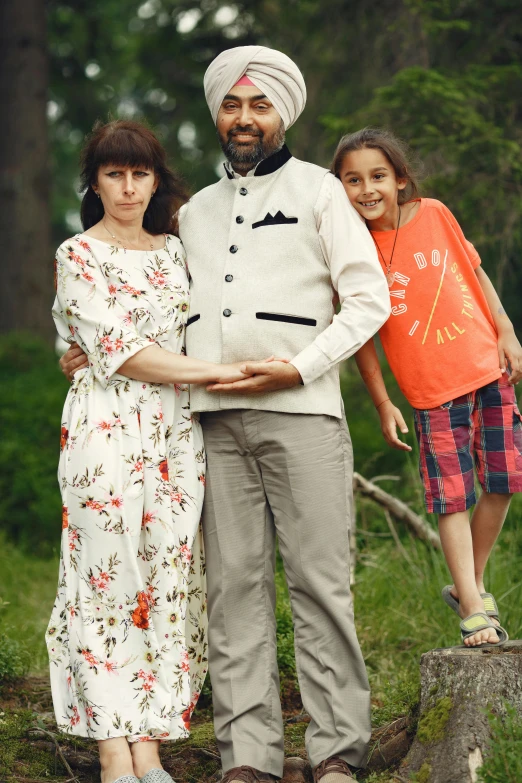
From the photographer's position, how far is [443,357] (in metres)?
3.70

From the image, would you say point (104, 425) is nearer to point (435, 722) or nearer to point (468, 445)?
point (468, 445)

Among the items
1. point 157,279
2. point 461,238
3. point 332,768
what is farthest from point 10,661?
point 461,238

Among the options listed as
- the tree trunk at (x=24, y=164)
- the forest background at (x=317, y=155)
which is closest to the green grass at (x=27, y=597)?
the forest background at (x=317, y=155)

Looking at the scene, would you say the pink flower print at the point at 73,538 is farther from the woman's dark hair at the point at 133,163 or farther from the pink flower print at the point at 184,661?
the woman's dark hair at the point at 133,163

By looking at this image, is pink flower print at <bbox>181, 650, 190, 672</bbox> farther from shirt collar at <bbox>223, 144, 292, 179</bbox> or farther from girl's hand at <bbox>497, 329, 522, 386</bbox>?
shirt collar at <bbox>223, 144, 292, 179</bbox>

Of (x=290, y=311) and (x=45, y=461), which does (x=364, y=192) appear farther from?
(x=45, y=461)

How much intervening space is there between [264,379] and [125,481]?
1.97 feet

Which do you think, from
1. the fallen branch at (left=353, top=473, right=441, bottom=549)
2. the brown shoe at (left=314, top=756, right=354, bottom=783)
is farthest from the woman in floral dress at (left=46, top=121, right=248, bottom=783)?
the fallen branch at (left=353, top=473, right=441, bottom=549)

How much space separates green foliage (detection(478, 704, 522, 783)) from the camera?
123 inches

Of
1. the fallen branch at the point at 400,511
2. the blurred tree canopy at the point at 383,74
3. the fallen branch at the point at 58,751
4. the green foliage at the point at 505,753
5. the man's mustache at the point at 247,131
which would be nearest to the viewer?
the green foliage at the point at 505,753

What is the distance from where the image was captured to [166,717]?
3.54 meters

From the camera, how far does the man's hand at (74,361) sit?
3.73 metres

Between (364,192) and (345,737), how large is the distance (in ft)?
6.32

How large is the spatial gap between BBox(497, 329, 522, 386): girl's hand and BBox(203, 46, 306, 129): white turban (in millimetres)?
1164
